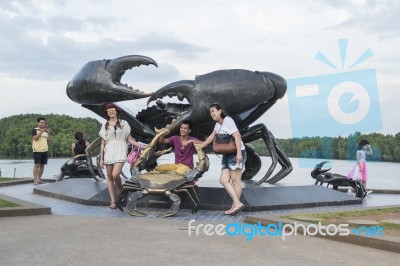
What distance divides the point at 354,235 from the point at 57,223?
354 centimetres

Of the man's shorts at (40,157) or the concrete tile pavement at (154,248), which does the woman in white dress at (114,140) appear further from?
the man's shorts at (40,157)

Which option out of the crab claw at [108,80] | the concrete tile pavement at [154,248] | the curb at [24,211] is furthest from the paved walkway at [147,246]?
the crab claw at [108,80]

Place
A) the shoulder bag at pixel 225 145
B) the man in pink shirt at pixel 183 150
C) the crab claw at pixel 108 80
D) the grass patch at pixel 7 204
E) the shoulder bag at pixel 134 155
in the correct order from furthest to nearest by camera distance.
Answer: the crab claw at pixel 108 80, the shoulder bag at pixel 134 155, the man in pink shirt at pixel 183 150, the grass patch at pixel 7 204, the shoulder bag at pixel 225 145

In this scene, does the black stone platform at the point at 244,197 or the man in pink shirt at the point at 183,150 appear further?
the black stone platform at the point at 244,197

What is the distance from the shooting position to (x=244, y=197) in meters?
7.89

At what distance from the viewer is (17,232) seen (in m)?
5.37

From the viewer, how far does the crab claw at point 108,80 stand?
909cm

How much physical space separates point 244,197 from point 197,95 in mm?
2104

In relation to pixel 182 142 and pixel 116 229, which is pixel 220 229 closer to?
pixel 116 229

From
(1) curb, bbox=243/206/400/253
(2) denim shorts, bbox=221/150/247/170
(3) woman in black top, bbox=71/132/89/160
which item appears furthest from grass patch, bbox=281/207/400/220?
(3) woman in black top, bbox=71/132/89/160

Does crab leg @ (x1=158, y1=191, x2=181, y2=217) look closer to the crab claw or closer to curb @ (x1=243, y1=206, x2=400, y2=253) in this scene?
curb @ (x1=243, y1=206, x2=400, y2=253)
